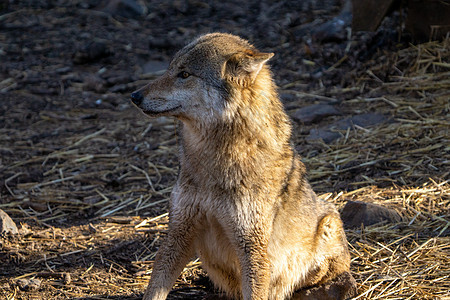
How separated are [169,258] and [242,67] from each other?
1496 mm

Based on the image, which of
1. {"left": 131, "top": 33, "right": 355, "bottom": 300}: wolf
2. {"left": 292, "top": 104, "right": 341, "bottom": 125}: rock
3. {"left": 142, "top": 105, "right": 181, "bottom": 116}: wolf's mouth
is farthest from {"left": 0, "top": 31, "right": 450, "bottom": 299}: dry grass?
{"left": 142, "top": 105, "right": 181, "bottom": 116}: wolf's mouth

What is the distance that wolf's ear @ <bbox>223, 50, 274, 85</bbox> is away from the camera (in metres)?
4.11

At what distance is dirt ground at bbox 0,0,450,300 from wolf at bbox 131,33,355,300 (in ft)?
2.71

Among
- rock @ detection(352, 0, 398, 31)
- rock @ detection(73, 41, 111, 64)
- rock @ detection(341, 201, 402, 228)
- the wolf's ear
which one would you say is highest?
the wolf's ear

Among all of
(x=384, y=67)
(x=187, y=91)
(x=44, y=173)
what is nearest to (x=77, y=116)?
(x=44, y=173)

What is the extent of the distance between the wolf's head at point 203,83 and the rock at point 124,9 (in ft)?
31.0

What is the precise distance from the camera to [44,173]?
24.6 ft

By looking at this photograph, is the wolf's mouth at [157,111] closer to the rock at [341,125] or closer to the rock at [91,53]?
the rock at [341,125]

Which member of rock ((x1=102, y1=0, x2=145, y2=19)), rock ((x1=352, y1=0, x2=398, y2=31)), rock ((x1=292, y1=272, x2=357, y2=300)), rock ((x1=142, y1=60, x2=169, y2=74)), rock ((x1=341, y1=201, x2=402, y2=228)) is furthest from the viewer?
rock ((x1=102, y1=0, x2=145, y2=19))

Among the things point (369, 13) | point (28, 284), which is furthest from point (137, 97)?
point (369, 13)

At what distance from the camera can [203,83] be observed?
417 cm

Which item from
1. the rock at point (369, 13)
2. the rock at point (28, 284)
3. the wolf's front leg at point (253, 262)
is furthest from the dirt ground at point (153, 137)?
the wolf's front leg at point (253, 262)

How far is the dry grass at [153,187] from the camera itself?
5094 millimetres

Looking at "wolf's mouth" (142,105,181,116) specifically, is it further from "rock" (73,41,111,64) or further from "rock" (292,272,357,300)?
"rock" (73,41,111,64)
